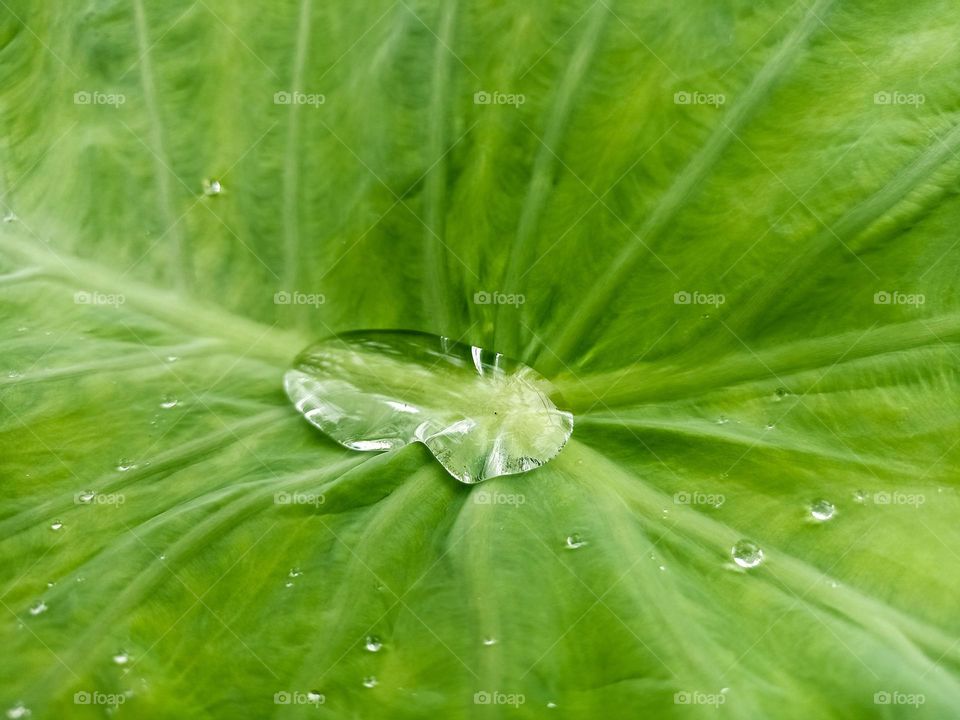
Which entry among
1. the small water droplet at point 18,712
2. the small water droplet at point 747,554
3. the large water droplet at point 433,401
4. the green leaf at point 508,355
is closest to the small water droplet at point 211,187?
the green leaf at point 508,355

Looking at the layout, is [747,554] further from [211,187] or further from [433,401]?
[211,187]

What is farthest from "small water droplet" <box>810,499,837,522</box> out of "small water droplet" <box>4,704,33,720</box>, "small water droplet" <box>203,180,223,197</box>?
"small water droplet" <box>4,704,33,720</box>

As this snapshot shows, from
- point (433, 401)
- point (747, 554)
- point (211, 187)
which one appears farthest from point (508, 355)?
point (211, 187)

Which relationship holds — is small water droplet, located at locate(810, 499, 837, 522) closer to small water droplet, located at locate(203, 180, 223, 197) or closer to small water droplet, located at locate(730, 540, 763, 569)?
small water droplet, located at locate(730, 540, 763, 569)

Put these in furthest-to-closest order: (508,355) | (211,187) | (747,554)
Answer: (211,187), (508,355), (747,554)

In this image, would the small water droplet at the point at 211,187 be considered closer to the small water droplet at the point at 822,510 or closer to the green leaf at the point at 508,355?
the green leaf at the point at 508,355

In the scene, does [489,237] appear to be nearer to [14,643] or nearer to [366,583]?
[366,583]

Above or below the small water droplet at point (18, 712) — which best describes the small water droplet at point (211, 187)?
above

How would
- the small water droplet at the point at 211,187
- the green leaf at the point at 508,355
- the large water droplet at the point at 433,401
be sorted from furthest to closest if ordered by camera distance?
the small water droplet at the point at 211,187
the large water droplet at the point at 433,401
the green leaf at the point at 508,355
